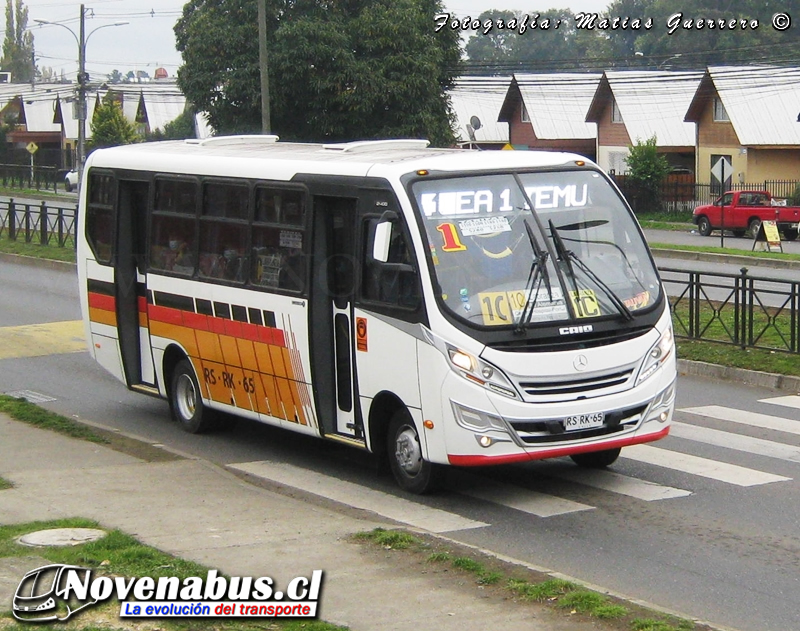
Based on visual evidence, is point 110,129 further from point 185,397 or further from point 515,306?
point 515,306

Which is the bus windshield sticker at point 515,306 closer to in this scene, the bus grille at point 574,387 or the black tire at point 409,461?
the bus grille at point 574,387

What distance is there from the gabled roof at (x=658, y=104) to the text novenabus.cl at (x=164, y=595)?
54576mm

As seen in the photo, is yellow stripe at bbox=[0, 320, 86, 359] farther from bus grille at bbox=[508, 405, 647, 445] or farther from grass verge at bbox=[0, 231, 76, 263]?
bus grille at bbox=[508, 405, 647, 445]

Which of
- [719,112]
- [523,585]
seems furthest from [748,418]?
[719,112]

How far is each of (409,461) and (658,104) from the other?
53800 millimetres

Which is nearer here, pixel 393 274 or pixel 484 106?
pixel 393 274

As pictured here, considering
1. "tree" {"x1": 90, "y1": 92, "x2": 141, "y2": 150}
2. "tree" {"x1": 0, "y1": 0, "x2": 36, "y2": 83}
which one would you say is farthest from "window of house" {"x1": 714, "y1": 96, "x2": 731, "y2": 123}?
"tree" {"x1": 0, "y1": 0, "x2": 36, "y2": 83}

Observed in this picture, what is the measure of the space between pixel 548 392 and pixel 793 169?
49331 mm

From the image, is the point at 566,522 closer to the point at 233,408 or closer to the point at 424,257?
the point at 424,257

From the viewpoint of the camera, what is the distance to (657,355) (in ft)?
32.6

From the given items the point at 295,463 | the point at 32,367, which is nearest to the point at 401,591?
the point at 295,463

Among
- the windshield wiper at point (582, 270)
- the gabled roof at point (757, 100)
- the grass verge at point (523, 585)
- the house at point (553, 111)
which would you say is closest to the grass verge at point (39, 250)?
the windshield wiper at point (582, 270)

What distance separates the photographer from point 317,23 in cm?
4050

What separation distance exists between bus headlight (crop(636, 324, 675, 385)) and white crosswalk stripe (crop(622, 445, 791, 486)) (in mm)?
1194
